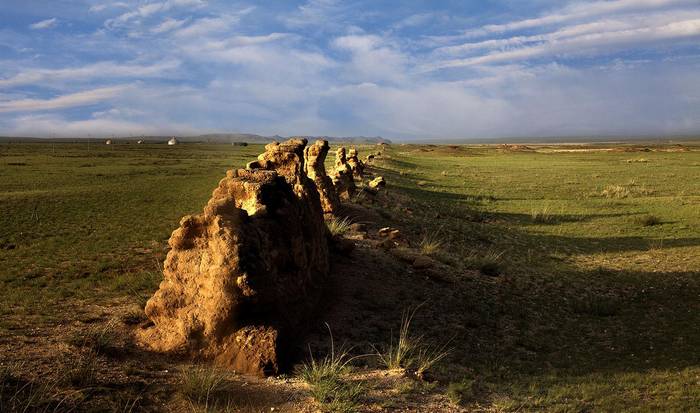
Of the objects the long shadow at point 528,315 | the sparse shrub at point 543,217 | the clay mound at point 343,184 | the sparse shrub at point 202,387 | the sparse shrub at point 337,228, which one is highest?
the clay mound at point 343,184

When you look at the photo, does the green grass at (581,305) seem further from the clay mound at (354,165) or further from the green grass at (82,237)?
the clay mound at (354,165)

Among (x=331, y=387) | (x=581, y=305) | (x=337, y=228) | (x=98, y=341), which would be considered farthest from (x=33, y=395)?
(x=581, y=305)

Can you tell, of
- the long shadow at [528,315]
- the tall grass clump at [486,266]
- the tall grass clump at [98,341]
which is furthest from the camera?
the tall grass clump at [486,266]

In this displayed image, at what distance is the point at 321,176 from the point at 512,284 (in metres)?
7.38

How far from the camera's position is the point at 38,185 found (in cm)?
3284

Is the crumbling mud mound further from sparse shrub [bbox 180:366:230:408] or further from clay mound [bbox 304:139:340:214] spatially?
clay mound [bbox 304:139:340:214]

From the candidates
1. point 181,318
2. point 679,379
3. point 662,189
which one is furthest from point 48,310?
point 662,189

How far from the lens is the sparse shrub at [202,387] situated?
5.48 metres

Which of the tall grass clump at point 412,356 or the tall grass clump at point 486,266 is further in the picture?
the tall grass clump at point 486,266

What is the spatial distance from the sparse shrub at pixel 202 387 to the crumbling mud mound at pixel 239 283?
62 cm

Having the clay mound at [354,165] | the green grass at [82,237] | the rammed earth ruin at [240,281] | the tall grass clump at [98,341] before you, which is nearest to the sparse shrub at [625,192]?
the clay mound at [354,165]

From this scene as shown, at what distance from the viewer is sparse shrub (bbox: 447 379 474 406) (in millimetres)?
6004

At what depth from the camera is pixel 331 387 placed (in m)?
5.84

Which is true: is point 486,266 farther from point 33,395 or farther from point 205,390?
point 33,395
